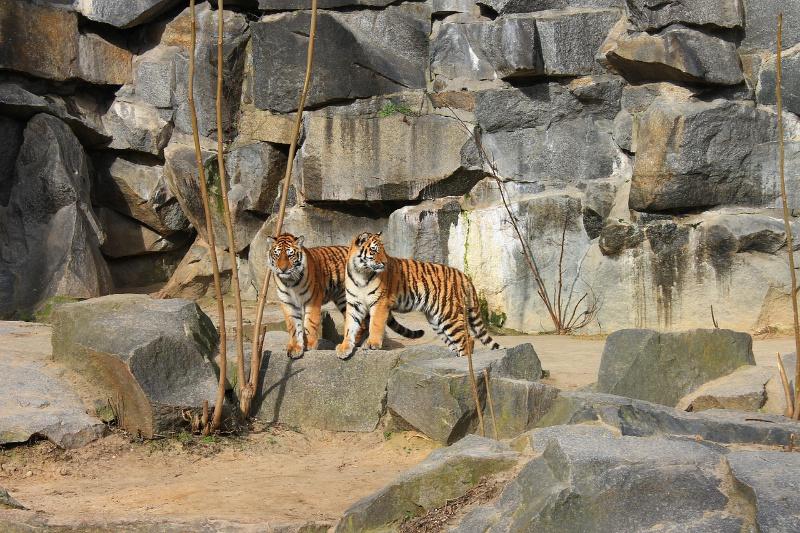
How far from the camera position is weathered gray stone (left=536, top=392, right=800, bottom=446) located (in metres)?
4.43

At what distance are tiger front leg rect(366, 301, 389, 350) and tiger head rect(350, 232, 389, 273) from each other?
27 centimetres

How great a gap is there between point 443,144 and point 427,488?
20.9 feet

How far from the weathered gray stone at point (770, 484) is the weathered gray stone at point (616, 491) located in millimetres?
80

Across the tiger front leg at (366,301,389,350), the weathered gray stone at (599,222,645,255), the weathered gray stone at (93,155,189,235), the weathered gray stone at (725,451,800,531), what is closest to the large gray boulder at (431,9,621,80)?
the weathered gray stone at (599,222,645,255)

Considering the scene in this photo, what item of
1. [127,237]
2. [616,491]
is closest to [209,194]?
[127,237]

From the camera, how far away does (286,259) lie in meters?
7.07

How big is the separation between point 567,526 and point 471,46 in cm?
751

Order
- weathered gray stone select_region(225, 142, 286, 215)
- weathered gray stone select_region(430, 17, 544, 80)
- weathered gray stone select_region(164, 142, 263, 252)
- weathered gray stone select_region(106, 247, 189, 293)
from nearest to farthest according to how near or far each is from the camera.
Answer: weathered gray stone select_region(430, 17, 544, 80) < weathered gray stone select_region(225, 142, 286, 215) < weathered gray stone select_region(164, 142, 263, 252) < weathered gray stone select_region(106, 247, 189, 293)

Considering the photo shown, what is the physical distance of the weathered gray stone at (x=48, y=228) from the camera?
10.4m

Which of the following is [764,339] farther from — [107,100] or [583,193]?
[107,100]

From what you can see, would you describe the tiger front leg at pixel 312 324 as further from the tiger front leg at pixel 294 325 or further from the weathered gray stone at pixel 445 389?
the weathered gray stone at pixel 445 389

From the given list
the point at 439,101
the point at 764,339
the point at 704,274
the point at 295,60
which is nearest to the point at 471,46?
the point at 439,101

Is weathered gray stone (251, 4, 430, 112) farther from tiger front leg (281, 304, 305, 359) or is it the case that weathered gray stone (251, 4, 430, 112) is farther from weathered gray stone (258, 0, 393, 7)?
tiger front leg (281, 304, 305, 359)

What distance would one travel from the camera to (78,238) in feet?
35.0
